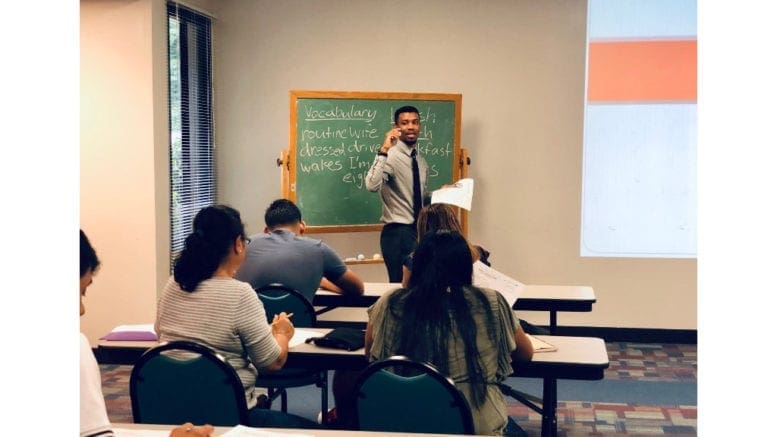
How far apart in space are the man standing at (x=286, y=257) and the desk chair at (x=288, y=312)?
103 mm

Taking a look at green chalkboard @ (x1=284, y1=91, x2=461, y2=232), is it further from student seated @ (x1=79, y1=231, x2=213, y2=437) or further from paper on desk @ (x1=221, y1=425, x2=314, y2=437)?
student seated @ (x1=79, y1=231, x2=213, y2=437)

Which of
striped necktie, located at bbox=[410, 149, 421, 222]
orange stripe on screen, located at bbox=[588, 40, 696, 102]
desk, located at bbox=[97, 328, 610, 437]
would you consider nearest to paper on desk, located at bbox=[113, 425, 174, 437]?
desk, located at bbox=[97, 328, 610, 437]

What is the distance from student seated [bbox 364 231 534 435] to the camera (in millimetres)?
2434

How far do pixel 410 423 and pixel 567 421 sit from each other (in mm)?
2261

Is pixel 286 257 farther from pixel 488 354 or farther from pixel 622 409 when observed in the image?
pixel 622 409

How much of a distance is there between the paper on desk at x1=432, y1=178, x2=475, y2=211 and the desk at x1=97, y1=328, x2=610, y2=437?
226 centimetres

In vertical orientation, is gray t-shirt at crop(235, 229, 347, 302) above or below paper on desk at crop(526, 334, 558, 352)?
above

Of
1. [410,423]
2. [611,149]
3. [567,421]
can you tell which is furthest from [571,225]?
[410,423]

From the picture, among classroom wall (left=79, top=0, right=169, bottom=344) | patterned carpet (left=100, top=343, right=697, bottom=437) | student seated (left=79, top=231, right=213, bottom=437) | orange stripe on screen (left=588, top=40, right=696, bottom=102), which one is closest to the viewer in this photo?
student seated (left=79, top=231, right=213, bottom=437)

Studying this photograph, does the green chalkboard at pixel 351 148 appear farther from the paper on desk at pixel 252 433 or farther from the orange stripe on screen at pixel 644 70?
the paper on desk at pixel 252 433
